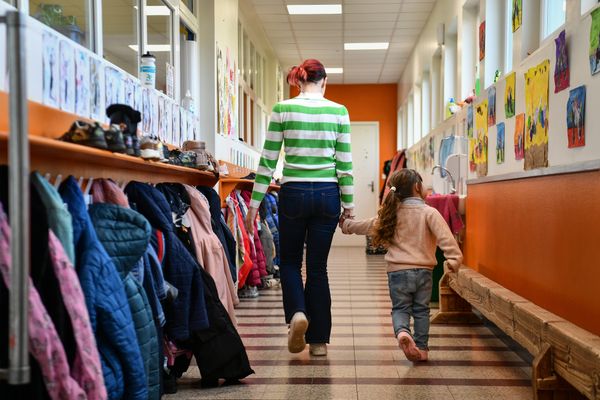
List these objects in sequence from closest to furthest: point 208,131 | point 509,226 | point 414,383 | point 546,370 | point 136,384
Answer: point 136,384, point 546,370, point 414,383, point 509,226, point 208,131

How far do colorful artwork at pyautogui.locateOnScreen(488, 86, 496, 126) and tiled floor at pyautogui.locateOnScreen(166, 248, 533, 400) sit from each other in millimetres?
1505

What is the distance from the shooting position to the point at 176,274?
9.70ft

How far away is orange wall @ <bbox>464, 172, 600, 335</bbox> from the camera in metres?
2.69

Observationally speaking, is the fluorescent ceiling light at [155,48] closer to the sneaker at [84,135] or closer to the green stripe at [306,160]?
the green stripe at [306,160]

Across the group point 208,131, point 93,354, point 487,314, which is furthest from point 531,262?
point 208,131

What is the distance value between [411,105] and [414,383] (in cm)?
960

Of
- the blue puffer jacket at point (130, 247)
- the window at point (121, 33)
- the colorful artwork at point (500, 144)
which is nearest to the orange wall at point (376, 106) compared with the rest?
the colorful artwork at point (500, 144)

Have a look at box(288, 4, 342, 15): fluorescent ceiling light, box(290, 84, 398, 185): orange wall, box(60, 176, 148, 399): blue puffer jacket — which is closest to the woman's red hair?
box(60, 176, 148, 399): blue puffer jacket

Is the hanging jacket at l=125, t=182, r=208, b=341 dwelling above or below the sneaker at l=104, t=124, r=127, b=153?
below

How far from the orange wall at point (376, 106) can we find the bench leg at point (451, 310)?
10.3 metres

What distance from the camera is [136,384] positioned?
219cm

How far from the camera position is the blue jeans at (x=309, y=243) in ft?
11.8

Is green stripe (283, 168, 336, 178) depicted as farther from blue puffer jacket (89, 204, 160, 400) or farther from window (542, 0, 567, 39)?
window (542, 0, 567, 39)

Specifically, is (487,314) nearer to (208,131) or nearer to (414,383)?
(414,383)
